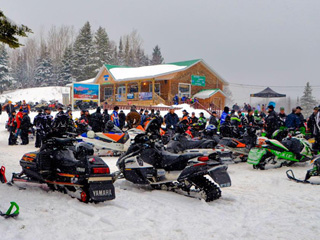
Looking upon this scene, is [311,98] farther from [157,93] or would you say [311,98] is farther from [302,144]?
[302,144]

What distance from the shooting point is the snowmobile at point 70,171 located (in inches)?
189

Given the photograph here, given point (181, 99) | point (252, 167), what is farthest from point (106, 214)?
point (181, 99)

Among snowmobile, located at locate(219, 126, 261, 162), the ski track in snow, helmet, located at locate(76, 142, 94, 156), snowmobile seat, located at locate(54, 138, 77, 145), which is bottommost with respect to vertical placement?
the ski track in snow

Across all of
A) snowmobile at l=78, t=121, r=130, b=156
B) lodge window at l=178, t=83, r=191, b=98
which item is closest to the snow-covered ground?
snowmobile at l=78, t=121, r=130, b=156

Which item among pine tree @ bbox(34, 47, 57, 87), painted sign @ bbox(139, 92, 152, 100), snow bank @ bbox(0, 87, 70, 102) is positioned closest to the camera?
painted sign @ bbox(139, 92, 152, 100)

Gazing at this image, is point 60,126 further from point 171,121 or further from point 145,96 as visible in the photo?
point 145,96

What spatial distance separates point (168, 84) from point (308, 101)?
37482 mm

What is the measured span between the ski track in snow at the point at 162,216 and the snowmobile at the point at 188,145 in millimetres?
1760

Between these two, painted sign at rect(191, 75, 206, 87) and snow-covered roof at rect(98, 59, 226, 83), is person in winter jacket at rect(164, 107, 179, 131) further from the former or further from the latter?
painted sign at rect(191, 75, 206, 87)

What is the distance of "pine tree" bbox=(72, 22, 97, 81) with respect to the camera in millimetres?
55719

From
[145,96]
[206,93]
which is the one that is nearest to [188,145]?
[145,96]

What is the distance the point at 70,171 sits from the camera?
16.5ft

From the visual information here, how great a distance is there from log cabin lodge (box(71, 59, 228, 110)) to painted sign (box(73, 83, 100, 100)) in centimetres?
489

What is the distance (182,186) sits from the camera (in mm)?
5777
